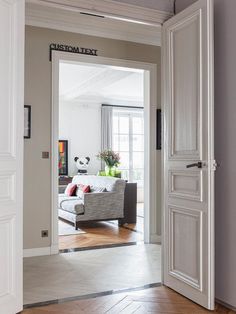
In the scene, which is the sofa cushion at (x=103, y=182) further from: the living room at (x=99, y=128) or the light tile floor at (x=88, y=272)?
the light tile floor at (x=88, y=272)

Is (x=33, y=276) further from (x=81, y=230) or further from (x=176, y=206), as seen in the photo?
(x=81, y=230)

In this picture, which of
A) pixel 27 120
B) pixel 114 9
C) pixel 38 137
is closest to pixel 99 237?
pixel 38 137

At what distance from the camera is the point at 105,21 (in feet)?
15.0

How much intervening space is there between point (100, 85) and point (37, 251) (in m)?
4.29

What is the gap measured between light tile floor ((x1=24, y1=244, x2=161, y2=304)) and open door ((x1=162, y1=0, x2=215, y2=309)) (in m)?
0.46

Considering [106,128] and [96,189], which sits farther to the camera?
[106,128]

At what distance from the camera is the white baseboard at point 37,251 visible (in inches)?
170

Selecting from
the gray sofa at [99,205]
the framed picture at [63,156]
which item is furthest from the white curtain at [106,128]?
the gray sofa at [99,205]

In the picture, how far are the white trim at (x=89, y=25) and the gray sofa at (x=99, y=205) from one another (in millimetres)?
2394

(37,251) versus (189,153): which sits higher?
(189,153)

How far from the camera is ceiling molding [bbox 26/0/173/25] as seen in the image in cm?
296

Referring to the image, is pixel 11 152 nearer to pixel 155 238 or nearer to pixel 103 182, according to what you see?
pixel 155 238

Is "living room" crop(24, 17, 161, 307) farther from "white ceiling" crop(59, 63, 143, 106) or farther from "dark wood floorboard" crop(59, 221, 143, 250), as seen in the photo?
"white ceiling" crop(59, 63, 143, 106)

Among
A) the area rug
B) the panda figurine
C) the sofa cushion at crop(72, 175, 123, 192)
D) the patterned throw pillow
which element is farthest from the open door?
the panda figurine
